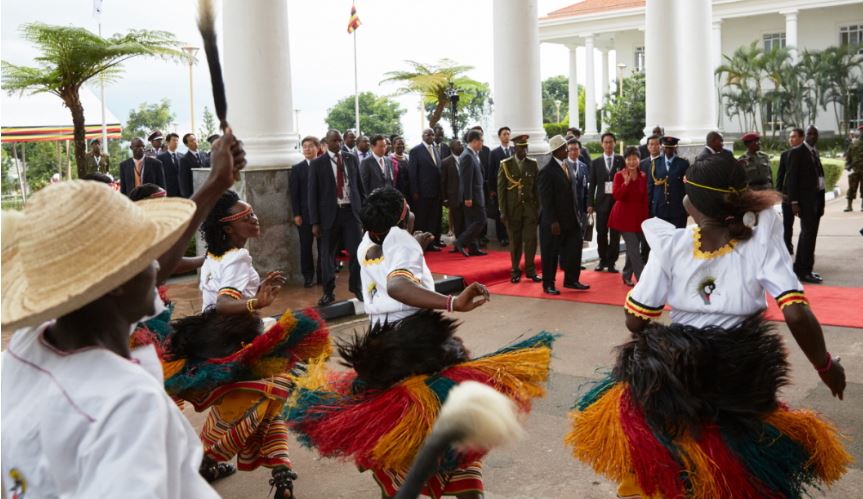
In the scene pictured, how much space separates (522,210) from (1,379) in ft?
34.4

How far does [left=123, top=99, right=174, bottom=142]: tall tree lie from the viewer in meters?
42.6

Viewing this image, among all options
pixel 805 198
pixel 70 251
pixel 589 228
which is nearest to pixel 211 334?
pixel 70 251

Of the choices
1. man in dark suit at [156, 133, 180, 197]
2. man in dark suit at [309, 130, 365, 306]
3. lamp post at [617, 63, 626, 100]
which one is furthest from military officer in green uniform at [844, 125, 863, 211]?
lamp post at [617, 63, 626, 100]

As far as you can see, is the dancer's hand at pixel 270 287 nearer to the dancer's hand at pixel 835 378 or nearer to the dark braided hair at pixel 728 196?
the dark braided hair at pixel 728 196

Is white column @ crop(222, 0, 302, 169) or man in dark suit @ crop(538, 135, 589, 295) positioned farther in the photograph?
white column @ crop(222, 0, 302, 169)

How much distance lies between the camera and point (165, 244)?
1.99 m

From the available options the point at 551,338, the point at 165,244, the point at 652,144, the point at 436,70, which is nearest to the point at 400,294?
the point at 551,338

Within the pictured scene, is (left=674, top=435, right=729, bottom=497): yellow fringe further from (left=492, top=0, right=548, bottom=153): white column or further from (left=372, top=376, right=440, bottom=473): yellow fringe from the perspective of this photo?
(left=492, top=0, right=548, bottom=153): white column

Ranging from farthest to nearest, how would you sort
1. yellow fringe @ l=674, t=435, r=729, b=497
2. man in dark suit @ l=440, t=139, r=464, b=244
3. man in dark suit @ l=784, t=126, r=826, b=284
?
1. man in dark suit @ l=440, t=139, r=464, b=244
2. man in dark suit @ l=784, t=126, r=826, b=284
3. yellow fringe @ l=674, t=435, r=729, b=497

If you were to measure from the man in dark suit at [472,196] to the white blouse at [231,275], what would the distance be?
9478 mm

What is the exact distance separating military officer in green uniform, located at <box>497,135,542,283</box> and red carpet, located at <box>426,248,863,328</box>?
398mm

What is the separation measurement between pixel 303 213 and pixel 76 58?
6786 mm

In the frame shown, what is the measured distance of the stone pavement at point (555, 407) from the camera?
507 centimetres

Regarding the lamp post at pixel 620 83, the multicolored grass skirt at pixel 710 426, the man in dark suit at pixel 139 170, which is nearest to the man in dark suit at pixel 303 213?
the man in dark suit at pixel 139 170
